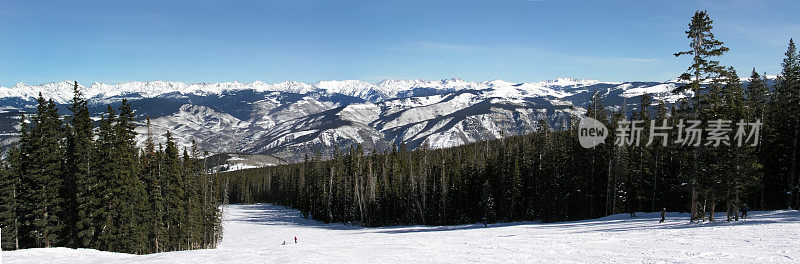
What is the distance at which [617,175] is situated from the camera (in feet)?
167

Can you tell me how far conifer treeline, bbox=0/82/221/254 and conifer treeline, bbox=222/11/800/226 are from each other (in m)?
41.2

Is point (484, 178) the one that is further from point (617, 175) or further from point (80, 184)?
point (80, 184)

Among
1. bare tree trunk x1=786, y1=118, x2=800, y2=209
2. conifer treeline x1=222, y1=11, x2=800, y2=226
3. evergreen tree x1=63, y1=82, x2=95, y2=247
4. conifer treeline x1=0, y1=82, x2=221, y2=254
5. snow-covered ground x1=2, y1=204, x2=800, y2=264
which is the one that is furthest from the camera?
bare tree trunk x1=786, y1=118, x2=800, y2=209

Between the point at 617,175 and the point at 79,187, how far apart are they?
5704cm

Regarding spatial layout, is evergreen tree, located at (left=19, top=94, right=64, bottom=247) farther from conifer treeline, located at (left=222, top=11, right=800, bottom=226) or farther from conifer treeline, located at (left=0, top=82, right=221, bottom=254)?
conifer treeline, located at (left=222, top=11, right=800, bottom=226)

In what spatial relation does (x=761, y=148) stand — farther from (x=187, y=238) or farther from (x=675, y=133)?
(x=187, y=238)

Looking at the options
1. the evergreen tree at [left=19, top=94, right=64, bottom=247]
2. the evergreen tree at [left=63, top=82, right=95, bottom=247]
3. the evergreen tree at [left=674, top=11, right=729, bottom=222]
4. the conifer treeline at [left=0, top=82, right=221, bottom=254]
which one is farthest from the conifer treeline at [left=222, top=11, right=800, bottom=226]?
the evergreen tree at [left=19, top=94, right=64, bottom=247]

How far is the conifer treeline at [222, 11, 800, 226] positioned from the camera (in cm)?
3472

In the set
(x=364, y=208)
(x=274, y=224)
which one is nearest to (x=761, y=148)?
(x=364, y=208)

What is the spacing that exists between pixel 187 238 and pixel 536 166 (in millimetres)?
48352

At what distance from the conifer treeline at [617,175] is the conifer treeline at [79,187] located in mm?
41189

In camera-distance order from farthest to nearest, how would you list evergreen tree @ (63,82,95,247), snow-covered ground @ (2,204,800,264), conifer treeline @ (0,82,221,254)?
1. evergreen tree @ (63,82,95,247)
2. conifer treeline @ (0,82,221,254)
3. snow-covered ground @ (2,204,800,264)

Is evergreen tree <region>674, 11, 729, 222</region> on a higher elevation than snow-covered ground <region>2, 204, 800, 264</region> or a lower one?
higher

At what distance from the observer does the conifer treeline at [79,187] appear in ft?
128
